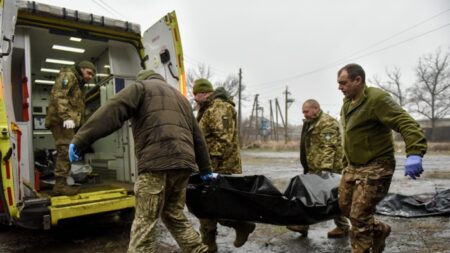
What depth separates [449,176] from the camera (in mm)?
9297

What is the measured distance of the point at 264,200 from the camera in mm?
3258

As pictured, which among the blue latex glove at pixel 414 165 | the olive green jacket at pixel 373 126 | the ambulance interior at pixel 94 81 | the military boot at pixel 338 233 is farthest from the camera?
the ambulance interior at pixel 94 81

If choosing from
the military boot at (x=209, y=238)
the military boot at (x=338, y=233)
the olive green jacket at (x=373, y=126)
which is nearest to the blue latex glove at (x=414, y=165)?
the olive green jacket at (x=373, y=126)

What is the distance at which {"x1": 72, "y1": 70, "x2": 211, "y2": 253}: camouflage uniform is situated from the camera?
2650mm

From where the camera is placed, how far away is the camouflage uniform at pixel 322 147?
14.1ft

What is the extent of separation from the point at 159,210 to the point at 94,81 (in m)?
5.62

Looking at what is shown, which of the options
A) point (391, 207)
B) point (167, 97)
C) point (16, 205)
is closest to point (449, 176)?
point (391, 207)

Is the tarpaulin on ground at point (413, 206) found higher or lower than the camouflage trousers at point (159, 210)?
lower

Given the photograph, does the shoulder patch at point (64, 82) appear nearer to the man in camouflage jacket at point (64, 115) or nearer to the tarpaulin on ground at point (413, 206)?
the man in camouflage jacket at point (64, 115)

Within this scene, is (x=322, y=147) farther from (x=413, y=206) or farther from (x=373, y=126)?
(x=413, y=206)

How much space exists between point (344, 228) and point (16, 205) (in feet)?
11.5

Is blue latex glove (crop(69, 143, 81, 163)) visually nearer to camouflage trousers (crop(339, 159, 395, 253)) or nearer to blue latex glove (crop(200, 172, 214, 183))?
blue latex glove (crop(200, 172, 214, 183))

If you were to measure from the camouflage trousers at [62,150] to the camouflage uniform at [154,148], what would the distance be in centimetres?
245

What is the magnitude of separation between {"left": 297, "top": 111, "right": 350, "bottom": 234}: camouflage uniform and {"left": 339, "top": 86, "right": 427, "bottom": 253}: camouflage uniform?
3.83 ft
